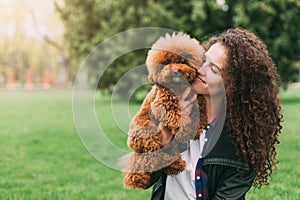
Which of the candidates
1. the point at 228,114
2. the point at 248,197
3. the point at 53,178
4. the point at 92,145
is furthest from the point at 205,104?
the point at 53,178

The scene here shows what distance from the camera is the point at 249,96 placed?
8.07 ft

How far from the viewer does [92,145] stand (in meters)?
2.28

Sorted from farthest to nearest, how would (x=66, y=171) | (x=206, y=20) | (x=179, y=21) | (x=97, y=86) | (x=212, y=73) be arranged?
(x=206, y=20) < (x=179, y=21) < (x=97, y=86) < (x=66, y=171) < (x=212, y=73)

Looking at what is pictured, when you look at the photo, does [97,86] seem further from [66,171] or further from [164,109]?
[164,109]

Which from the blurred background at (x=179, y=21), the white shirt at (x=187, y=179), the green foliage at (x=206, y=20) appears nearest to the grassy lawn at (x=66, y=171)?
the white shirt at (x=187, y=179)

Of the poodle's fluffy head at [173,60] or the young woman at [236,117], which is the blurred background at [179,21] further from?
the poodle's fluffy head at [173,60]

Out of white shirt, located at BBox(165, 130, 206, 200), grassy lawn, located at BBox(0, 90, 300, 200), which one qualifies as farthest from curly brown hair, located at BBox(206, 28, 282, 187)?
grassy lawn, located at BBox(0, 90, 300, 200)

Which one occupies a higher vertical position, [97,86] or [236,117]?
[97,86]

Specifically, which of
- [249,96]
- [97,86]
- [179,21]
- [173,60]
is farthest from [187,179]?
[179,21]

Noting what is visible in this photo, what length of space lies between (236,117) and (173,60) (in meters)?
0.48

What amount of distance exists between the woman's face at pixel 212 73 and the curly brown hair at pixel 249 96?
3 cm

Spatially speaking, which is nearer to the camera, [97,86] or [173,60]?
[173,60]

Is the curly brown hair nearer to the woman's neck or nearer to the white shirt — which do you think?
the woman's neck

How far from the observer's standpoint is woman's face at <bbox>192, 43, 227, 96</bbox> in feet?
7.59
